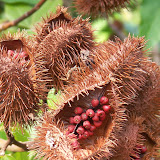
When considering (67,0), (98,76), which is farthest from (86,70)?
(67,0)

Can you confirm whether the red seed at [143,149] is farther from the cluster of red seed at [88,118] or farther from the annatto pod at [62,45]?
the annatto pod at [62,45]

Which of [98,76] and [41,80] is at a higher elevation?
[41,80]

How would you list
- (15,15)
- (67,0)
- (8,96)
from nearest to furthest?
(8,96) → (67,0) → (15,15)

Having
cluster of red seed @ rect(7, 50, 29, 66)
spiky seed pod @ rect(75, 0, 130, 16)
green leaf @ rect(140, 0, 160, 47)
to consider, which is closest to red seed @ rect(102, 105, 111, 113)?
cluster of red seed @ rect(7, 50, 29, 66)

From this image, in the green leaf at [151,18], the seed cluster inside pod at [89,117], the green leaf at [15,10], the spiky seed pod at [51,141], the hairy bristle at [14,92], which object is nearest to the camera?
the spiky seed pod at [51,141]

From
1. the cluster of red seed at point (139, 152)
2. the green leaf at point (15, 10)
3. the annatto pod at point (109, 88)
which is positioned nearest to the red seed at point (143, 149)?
the cluster of red seed at point (139, 152)

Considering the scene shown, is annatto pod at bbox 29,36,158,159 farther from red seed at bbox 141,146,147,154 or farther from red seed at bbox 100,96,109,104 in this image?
red seed at bbox 141,146,147,154

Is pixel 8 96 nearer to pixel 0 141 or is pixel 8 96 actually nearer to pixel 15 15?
pixel 0 141
